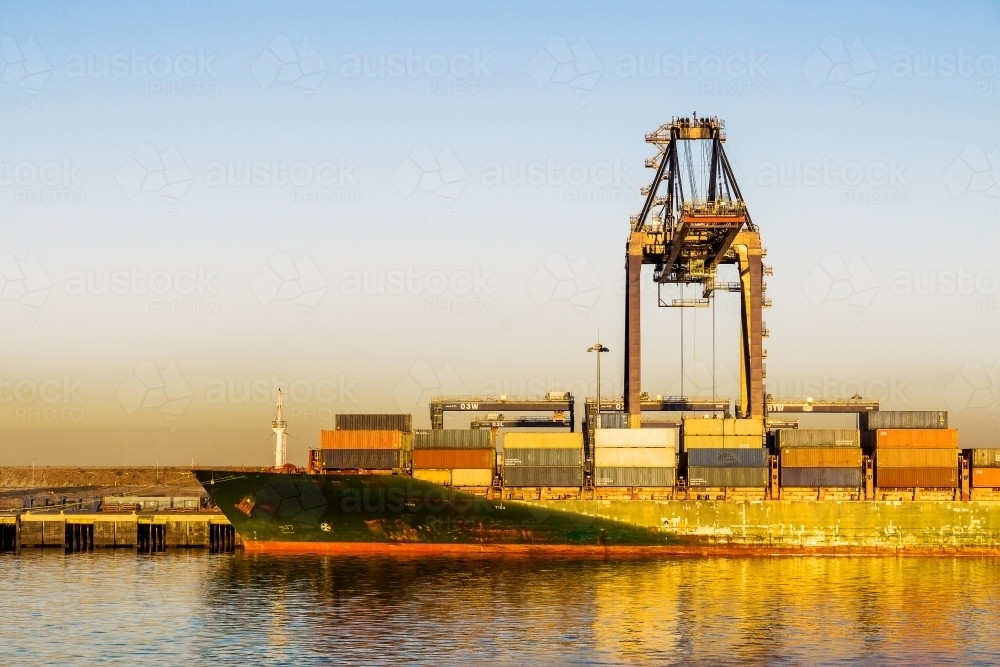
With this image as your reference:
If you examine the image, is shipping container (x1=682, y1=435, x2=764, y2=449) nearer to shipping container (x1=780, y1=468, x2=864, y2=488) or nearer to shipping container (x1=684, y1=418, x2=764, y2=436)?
shipping container (x1=684, y1=418, x2=764, y2=436)

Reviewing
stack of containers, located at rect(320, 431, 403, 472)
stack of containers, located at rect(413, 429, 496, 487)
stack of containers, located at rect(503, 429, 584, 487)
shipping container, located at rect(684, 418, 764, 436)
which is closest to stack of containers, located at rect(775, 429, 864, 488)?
shipping container, located at rect(684, 418, 764, 436)

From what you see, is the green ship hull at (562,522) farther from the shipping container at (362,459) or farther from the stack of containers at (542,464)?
the shipping container at (362,459)

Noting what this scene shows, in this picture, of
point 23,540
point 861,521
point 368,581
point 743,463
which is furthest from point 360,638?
point 23,540

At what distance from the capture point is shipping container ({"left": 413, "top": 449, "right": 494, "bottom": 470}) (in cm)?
6981

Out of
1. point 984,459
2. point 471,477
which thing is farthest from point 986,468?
point 471,477

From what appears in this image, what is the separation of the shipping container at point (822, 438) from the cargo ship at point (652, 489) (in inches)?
3.4

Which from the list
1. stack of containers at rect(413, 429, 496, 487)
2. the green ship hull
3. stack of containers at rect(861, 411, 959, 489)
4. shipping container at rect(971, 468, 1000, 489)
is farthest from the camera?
shipping container at rect(971, 468, 1000, 489)

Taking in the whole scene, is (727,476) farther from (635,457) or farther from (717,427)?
(635,457)

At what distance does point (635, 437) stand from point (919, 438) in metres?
17.5

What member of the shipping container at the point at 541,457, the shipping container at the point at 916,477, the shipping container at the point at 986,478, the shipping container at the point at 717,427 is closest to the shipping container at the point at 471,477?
the shipping container at the point at 541,457

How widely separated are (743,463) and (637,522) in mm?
7521

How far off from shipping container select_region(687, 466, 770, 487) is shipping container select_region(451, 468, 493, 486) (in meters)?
12.4

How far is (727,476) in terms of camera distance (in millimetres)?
70188

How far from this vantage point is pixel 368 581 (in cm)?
5825
